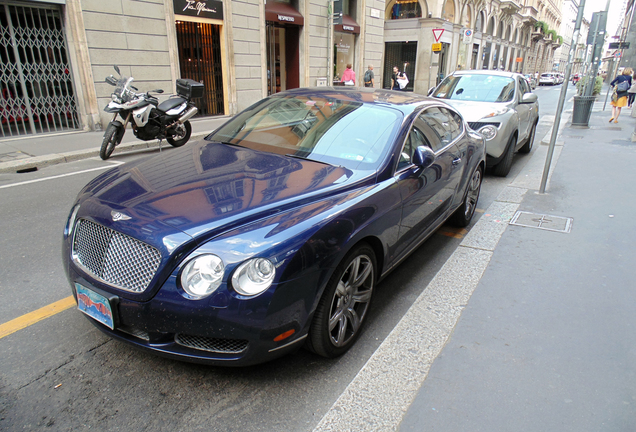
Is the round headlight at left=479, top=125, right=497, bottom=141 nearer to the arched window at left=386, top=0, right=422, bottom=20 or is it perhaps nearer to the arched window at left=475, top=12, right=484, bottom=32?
the arched window at left=386, top=0, right=422, bottom=20

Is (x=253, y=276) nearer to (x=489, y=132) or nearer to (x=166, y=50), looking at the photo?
(x=489, y=132)


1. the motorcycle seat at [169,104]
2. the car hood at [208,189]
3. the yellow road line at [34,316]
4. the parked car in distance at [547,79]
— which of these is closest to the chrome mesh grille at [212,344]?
the car hood at [208,189]

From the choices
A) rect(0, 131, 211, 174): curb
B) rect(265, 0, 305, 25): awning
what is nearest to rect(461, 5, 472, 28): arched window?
rect(265, 0, 305, 25): awning

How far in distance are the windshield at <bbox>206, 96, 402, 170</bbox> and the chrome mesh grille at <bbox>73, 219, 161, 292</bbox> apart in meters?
1.41

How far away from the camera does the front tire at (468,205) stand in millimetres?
4867

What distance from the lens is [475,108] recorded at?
7.50m

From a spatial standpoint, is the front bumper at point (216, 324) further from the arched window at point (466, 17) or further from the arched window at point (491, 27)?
the arched window at point (491, 27)

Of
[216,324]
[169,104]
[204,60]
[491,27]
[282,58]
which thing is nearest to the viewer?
[216,324]

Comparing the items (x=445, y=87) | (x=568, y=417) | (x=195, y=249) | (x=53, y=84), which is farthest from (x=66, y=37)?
(x=568, y=417)

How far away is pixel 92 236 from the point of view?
2381 mm

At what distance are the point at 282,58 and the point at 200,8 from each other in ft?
20.6

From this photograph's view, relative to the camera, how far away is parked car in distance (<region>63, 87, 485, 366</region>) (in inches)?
82.0

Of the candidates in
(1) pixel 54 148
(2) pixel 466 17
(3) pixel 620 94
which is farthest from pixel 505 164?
(2) pixel 466 17

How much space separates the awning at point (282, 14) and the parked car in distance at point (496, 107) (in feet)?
30.9
